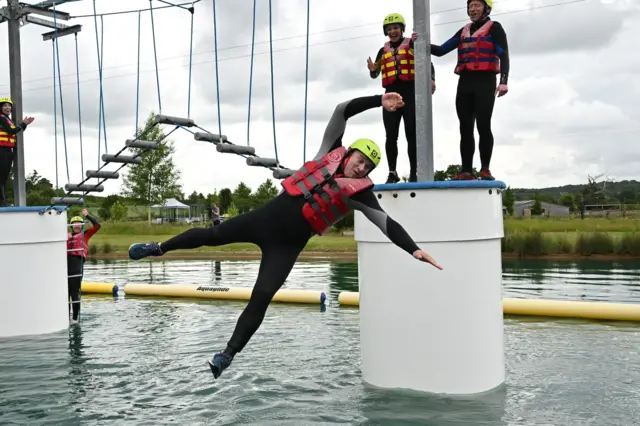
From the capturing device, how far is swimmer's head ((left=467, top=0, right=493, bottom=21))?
6.82 metres

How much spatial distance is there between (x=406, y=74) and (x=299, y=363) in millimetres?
3272

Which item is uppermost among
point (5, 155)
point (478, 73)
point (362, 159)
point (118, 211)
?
point (118, 211)

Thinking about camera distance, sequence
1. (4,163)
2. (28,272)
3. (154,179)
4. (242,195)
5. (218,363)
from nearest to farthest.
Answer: (218,363) → (28,272) → (4,163) → (154,179) → (242,195)

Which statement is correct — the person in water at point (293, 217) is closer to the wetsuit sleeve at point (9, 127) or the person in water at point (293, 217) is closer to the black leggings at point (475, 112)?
the black leggings at point (475, 112)

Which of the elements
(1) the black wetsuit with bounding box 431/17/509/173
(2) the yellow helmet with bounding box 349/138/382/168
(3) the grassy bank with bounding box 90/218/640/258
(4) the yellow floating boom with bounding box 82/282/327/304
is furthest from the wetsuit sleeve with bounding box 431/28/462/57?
(3) the grassy bank with bounding box 90/218/640/258

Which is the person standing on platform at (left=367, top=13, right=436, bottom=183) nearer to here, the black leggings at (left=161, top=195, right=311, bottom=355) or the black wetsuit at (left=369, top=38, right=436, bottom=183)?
the black wetsuit at (left=369, top=38, right=436, bottom=183)

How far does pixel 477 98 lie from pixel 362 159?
→ 1.69 metres

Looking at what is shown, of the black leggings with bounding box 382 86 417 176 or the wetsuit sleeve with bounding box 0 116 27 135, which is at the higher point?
the wetsuit sleeve with bounding box 0 116 27 135

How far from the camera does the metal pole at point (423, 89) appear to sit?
6.63 meters

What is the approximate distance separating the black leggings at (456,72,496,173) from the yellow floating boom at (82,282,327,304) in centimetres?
572

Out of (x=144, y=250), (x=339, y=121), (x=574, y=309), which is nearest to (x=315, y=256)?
(x=574, y=309)

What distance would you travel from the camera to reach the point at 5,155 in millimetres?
10656

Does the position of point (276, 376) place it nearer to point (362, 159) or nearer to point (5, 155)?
point (362, 159)

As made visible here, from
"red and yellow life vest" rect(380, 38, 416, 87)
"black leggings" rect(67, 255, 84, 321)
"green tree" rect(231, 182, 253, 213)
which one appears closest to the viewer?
"red and yellow life vest" rect(380, 38, 416, 87)
